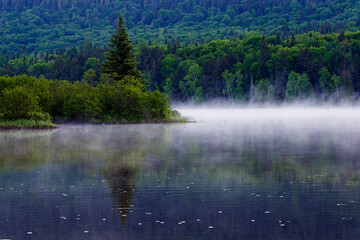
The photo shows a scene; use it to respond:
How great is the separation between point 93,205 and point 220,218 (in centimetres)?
395

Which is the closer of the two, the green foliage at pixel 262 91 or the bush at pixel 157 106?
the bush at pixel 157 106

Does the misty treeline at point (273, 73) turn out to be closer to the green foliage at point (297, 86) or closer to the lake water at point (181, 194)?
the green foliage at point (297, 86)

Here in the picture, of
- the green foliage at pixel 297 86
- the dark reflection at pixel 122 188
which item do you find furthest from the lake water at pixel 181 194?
the green foliage at pixel 297 86

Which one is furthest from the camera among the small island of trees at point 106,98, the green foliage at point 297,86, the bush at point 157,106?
the green foliage at point 297,86

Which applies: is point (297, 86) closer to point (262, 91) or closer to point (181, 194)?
point (262, 91)

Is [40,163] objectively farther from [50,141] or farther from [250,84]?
[250,84]

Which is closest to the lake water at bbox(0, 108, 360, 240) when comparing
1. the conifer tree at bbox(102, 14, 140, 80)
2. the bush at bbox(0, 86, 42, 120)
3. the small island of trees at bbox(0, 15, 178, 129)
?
Answer: the bush at bbox(0, 86, 42, 120)

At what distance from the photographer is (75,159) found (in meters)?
29.0

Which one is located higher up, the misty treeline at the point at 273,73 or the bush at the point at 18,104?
the misty treeline at the point at 273,73

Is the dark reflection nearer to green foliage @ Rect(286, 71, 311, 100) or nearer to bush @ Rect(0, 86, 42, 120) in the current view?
bush @ Rect(0, 86, 42, 120)

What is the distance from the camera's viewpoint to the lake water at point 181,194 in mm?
14492

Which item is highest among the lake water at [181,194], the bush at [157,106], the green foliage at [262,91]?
the green foliage at [262,91]

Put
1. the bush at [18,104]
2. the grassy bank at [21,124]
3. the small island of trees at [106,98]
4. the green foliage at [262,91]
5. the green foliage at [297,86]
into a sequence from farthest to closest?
the green foliage at [262,91]
the green foliage at [297,86]
the small island of trees at [106,98]
the grassy bank at [21,124]
the bush at [18,104]

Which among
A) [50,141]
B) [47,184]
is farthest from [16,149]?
[47,184]
